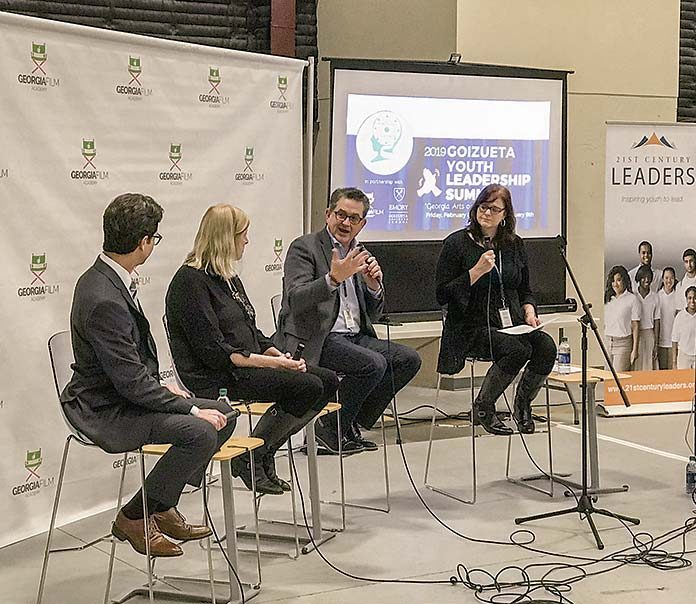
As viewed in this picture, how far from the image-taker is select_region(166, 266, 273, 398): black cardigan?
12.1ft

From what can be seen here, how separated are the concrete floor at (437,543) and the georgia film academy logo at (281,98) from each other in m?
1.81

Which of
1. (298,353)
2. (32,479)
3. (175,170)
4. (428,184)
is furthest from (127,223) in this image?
(428,184)

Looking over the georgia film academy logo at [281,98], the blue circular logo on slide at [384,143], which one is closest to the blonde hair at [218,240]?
the georgia film academy logo at [281,98]

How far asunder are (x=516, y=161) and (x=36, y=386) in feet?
11.0

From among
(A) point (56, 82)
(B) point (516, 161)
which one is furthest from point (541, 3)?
(A) point (56, 82)

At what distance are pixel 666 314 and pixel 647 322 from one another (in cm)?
14

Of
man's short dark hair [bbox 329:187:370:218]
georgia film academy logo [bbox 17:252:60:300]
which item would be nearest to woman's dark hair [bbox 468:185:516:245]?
man's short dark hair [bbox 329:187:370:218]

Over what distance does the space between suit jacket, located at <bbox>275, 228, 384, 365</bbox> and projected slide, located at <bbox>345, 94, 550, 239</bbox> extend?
140cm

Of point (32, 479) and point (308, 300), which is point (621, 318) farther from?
point (32, 479)

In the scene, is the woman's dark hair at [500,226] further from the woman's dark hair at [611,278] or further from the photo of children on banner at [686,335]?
the photo of children on banner at [686,335]

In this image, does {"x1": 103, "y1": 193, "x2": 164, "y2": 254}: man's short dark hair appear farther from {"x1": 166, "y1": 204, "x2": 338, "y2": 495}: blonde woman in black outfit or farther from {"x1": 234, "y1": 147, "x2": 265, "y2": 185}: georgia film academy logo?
{"x1": 234, "y1": 147, "x2": 265, "y2": 185}: georgia film academy logo

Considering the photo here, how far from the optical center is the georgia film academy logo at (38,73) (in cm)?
400

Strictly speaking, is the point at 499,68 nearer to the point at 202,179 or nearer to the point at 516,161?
the point at 516,161

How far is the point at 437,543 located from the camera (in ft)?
13.3
